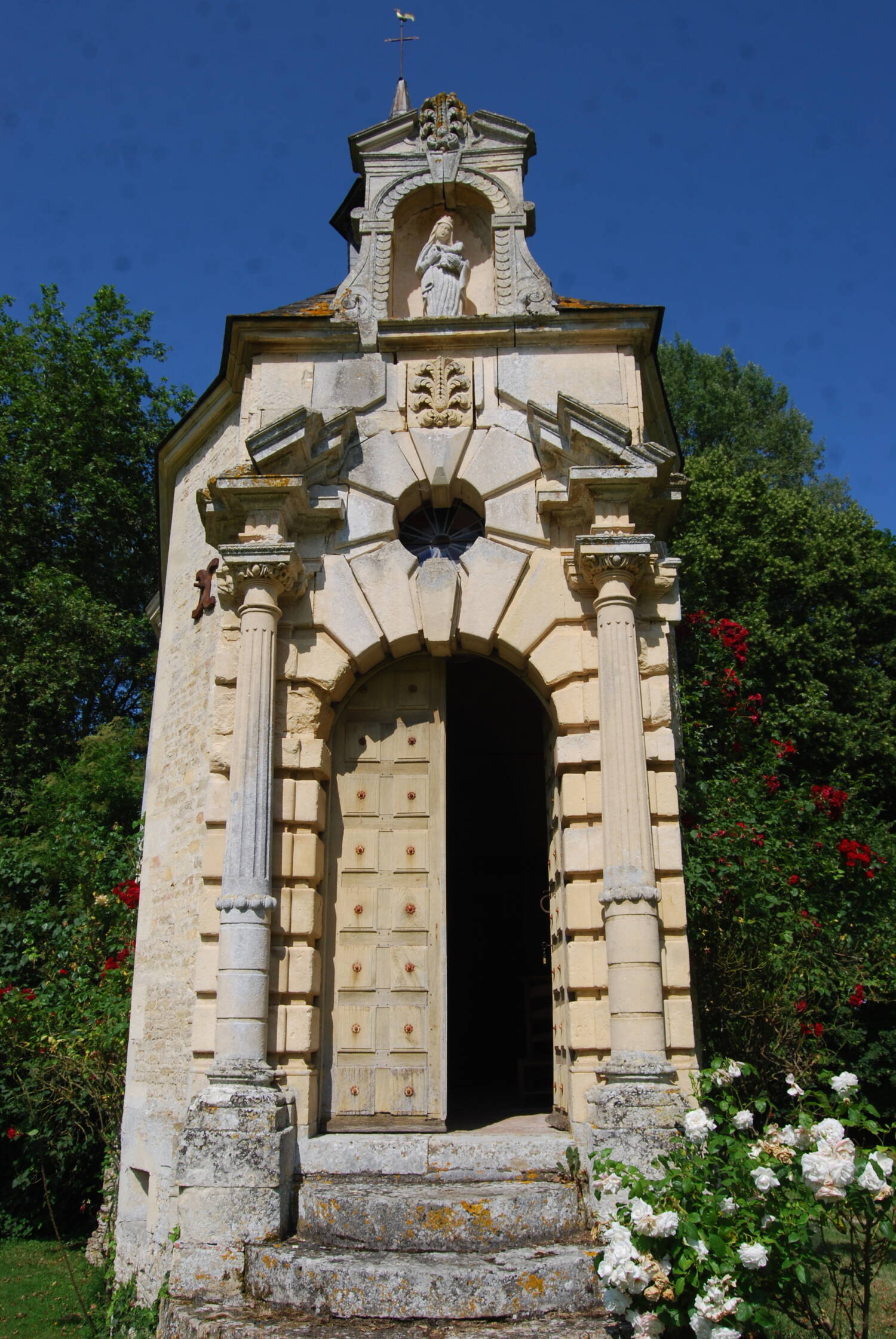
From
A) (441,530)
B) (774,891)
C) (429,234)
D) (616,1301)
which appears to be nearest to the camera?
(616,1301)

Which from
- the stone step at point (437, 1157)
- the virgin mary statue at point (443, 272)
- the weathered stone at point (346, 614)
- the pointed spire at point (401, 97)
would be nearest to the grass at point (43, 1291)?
A: the stone step at point (437, 1157)

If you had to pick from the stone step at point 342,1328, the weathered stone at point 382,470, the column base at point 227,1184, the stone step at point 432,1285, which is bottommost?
the stone step at point 342,1328

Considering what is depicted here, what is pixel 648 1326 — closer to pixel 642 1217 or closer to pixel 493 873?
pixel 642 1217

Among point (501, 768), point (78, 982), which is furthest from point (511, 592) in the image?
point (78, 982)

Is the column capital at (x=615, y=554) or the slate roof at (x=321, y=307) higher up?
the slate roof at (x=321, y=307)

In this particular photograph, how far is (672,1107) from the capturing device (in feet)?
17.3

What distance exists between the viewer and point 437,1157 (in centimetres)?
571

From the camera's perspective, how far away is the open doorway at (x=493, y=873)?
1041 cm

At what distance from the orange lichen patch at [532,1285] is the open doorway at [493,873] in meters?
5.11

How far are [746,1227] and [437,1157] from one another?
2.20 m

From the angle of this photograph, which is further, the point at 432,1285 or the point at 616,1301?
the point at 432,1285

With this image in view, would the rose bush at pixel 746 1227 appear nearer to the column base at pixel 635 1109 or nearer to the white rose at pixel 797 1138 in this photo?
the white rose at pixel 797 1138

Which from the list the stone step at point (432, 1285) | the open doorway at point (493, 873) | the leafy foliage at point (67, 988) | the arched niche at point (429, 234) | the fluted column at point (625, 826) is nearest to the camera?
the stone step at point (432, 1285)

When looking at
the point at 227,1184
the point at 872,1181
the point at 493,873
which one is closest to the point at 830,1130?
the point at 872,1181
